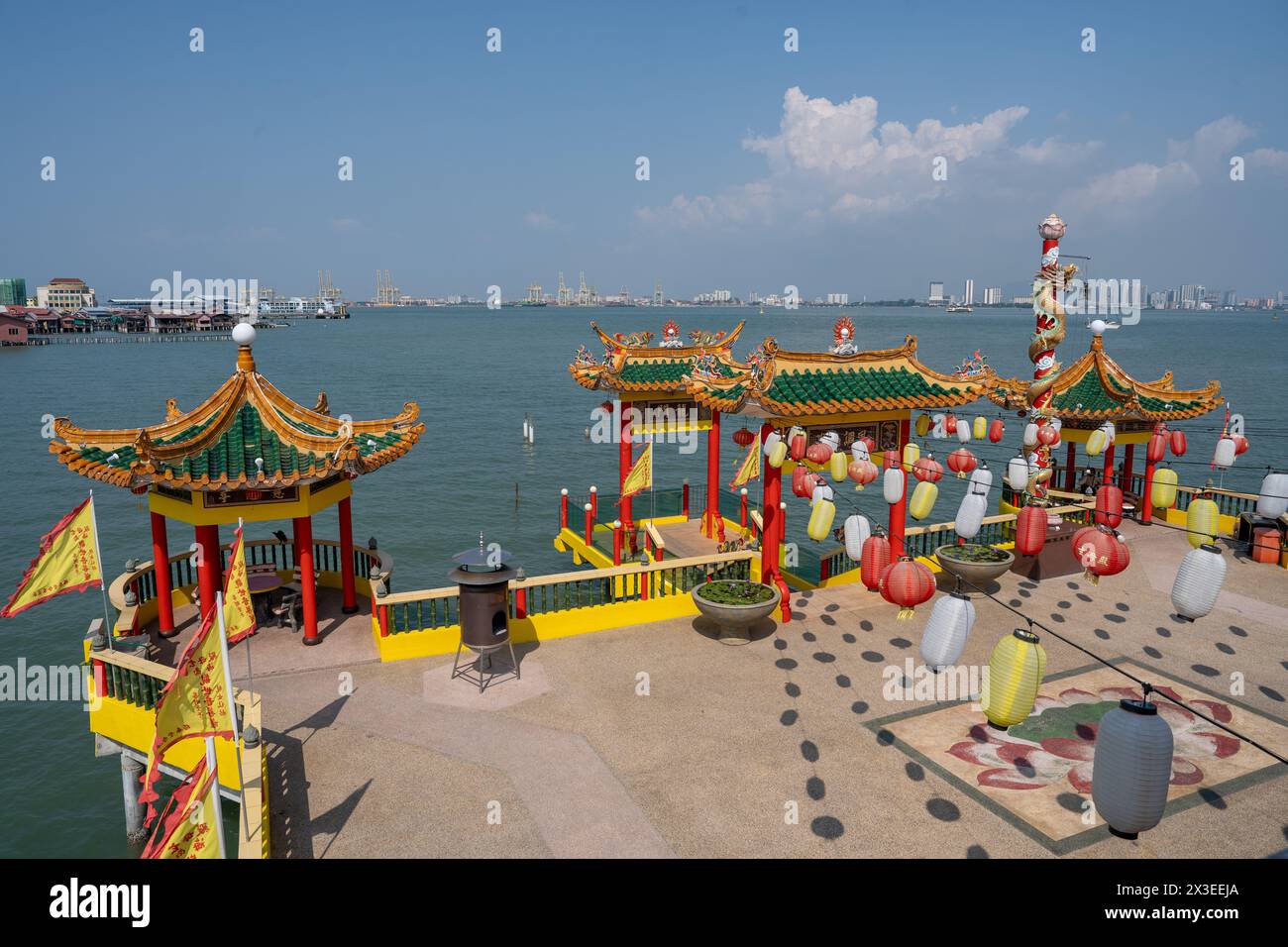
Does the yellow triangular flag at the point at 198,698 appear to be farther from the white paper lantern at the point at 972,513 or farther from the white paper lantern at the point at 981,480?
the white paper lantern at the point at 981,480

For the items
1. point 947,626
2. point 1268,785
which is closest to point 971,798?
point 947,626

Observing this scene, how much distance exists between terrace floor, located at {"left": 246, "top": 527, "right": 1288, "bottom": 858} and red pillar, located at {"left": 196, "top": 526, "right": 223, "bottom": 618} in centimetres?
141

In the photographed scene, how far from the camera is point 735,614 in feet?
50.0

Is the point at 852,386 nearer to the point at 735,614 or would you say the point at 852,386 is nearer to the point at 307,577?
the point at 735,614

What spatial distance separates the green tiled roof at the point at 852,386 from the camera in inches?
681

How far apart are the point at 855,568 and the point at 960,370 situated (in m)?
5.25

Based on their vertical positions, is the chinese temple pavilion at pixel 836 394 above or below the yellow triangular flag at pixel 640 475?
above

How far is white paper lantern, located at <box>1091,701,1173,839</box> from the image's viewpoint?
295 inches

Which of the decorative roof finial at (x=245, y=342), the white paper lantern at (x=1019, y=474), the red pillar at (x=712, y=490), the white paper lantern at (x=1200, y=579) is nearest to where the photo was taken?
the white paper lantern at (x=1200, y=579)

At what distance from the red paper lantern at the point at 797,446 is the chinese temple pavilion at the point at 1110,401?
828cm

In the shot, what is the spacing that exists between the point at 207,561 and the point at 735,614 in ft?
31.2

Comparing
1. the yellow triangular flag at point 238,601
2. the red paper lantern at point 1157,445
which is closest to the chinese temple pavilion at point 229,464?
the yellow triangular flag at point 238,601

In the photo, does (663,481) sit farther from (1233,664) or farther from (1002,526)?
(1233,664)

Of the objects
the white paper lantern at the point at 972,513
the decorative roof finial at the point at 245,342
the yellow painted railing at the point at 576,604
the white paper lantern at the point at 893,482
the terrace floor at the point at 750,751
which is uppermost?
the decorative roof finial at the point at 245,342
